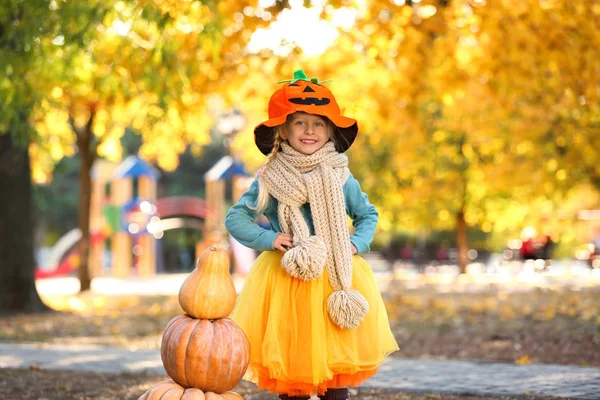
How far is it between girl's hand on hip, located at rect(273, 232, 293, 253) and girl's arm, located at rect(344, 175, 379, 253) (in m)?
0.32

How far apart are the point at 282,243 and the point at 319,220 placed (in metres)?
0.21

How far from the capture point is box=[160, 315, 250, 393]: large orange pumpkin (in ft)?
12.4

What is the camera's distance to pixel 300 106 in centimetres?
413

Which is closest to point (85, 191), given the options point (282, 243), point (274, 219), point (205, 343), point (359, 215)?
point (274, 219)

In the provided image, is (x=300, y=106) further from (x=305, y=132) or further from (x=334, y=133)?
(x=334, y=133)

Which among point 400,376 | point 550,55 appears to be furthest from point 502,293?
point 400,376

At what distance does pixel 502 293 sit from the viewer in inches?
582

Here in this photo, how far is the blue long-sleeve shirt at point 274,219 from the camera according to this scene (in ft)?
13.8

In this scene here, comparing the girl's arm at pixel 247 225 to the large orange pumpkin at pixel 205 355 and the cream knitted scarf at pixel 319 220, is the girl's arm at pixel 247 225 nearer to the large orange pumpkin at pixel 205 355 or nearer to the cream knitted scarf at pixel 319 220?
the cream knitted scarf at pixel 319 220

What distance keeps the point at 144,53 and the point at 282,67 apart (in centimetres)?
168

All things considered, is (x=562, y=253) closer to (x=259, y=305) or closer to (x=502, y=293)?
(x=502, y=293)

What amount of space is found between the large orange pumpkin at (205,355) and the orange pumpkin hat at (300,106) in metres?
1.01

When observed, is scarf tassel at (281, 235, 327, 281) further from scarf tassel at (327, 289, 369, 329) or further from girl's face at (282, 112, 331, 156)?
girl's face at (282, 112, 331, 156)

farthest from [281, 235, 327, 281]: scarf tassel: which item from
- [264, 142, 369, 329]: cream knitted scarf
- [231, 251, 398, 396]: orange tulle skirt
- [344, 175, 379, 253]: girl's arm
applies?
[344, 175, 379, 253]: girl's arm
